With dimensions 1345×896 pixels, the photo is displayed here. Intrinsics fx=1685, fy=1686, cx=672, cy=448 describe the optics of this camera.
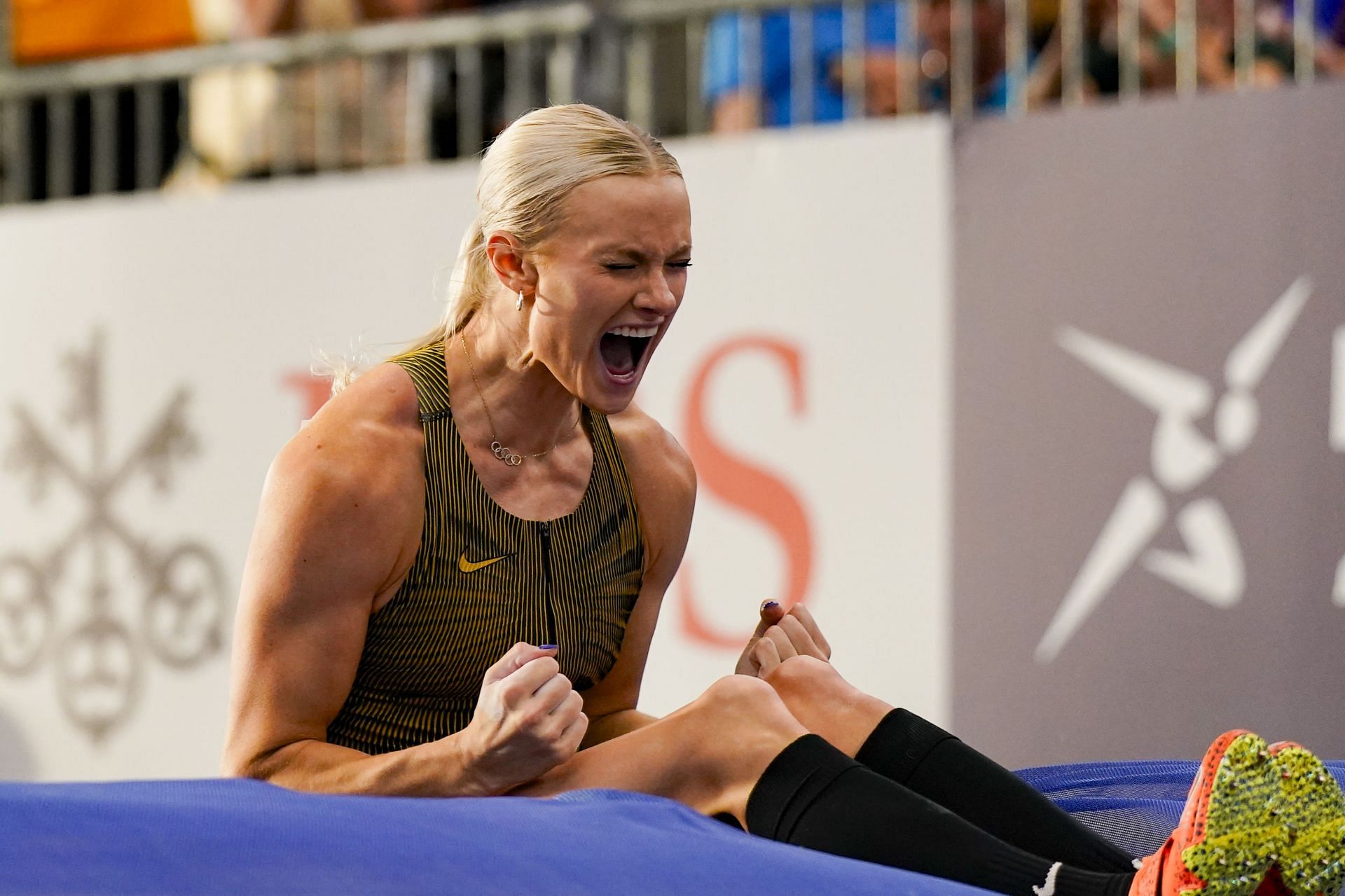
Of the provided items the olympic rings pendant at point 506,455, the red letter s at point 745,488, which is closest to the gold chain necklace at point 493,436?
the olympic rings pendant at point 506,455

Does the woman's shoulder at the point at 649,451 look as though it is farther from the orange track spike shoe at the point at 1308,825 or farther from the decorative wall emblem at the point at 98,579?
the decorative wall emblem at the point at 98,579

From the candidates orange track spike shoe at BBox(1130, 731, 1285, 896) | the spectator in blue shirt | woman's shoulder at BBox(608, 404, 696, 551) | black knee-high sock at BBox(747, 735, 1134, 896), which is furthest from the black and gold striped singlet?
the spectator in blue shirt

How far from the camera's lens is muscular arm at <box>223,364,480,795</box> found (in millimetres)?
1577

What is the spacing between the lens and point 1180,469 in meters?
2.82

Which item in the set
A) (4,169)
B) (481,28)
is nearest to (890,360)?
(481,28)

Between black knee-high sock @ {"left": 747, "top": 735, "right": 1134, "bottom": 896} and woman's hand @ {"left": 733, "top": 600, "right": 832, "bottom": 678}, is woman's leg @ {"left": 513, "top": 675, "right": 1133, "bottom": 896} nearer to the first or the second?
black knee-high sock @ {"left": 747, "top": 735, "right": 1134, "bottom": 896}

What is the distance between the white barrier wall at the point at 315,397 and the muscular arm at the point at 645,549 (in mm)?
1171

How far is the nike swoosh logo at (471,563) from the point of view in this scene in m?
1.70

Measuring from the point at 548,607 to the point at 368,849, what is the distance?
540 mm

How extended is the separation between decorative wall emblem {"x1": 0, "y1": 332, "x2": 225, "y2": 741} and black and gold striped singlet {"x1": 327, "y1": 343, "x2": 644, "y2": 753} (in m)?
1.90

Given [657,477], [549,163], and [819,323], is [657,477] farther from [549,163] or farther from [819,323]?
[819,323]

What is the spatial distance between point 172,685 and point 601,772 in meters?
2.21

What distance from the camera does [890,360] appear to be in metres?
3.06

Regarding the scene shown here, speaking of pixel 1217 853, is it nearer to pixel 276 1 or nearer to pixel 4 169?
pixel 276 1
